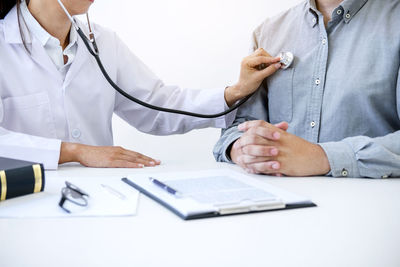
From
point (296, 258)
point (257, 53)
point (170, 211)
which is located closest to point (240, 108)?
point (257, 53)

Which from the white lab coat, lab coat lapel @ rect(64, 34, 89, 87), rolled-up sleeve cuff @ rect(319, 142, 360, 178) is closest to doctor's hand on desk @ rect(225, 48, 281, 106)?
the white lab coat

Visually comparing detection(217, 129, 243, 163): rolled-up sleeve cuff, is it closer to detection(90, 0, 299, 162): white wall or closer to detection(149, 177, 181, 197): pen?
detection(149, 177, 181, 197): pen

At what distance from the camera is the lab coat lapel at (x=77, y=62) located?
1.30 meters

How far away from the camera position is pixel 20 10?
131cm

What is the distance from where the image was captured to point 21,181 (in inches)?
28.2

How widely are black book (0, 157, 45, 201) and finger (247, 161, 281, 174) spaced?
47cm

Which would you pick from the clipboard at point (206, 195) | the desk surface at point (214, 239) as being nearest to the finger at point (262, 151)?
the clipboard at point (206, 195)

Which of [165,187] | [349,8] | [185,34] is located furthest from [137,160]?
[185,34]

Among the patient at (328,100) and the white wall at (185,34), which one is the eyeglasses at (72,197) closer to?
the patient at (328,100)

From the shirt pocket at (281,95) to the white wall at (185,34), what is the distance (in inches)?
26.3

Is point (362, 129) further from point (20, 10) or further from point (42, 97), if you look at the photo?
point (20, 10)

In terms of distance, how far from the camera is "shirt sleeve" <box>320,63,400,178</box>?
0.94 meters

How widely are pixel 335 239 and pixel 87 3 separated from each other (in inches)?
40.7

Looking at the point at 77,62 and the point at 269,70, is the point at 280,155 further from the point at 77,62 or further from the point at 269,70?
the point at 77,62
